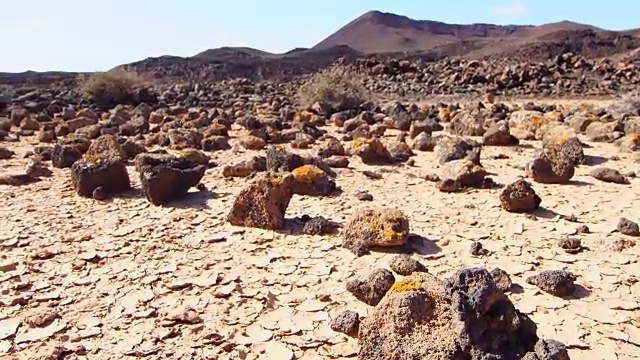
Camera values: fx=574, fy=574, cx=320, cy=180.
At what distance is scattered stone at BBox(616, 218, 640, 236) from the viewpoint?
4.08 m

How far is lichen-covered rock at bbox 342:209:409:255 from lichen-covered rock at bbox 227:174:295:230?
2.07 ft

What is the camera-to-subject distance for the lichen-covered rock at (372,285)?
10.7 feet

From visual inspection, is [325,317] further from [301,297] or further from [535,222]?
[535,222]

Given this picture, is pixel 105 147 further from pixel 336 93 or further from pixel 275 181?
pixel 336 93

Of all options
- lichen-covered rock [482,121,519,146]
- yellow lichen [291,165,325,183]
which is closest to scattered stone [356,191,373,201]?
yellow lichen [291,165,325,183]

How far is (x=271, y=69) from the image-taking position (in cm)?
2852

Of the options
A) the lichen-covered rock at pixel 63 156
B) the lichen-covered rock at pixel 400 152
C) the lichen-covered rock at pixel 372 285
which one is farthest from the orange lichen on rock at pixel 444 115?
the lichen-covered rock at pixel 372 285

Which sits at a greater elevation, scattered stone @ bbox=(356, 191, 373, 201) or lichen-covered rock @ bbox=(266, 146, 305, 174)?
lichen-covered rock @ bbox=(266, 146, 305, 174)

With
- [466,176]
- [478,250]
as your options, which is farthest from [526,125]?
[478,250]

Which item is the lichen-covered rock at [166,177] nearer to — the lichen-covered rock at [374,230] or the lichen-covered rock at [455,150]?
the lichen-covered rock at [374,230]

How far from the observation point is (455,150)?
670 cm

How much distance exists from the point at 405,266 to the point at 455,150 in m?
3.44

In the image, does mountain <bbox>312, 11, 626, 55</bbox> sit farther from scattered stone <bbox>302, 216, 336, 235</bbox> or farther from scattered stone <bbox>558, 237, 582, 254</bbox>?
scattered stone <bbox>558, 237, 582, 254</bbox>

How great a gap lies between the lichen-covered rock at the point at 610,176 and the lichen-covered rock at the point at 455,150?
1.21 metres
